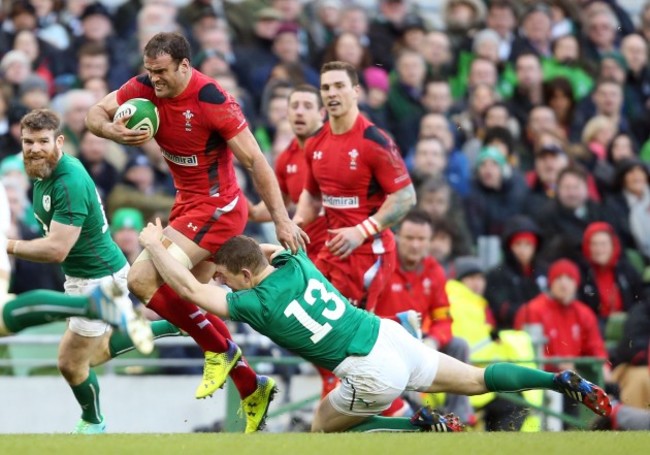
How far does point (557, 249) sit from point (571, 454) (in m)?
6.90

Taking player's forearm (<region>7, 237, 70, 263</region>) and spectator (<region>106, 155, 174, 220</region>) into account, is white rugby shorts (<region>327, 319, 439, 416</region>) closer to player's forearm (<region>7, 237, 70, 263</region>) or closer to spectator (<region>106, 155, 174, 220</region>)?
player's forearm (<region>7, 237, 70, 263</region>)

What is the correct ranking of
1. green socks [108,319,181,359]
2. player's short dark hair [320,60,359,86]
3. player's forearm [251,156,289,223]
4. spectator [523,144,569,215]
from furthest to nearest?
spectator [523,144,569,215]
player's short dark hair [320,60,359,86]
green socks [108,319,181,359]
player's forearm [251,156,289,223]

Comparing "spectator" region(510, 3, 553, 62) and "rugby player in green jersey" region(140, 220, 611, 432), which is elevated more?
"spectator" region(510, 3, 553, 62)

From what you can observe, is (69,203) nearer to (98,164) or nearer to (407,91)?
(98,164)

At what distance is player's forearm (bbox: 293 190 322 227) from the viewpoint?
1266 cm

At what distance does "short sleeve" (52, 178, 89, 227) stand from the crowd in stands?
10.0ft

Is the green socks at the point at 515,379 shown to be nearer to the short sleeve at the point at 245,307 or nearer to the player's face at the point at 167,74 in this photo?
the short sleeve at the point at 245,307

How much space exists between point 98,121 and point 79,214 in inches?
27.8

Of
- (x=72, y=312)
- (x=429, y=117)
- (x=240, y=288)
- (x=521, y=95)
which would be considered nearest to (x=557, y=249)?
(x=429, y=117)

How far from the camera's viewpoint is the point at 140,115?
34.7ft

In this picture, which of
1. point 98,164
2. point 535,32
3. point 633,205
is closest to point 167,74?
point 98,164

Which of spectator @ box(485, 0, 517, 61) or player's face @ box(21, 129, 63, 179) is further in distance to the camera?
spectator @ box(485, 0, 517, 61)

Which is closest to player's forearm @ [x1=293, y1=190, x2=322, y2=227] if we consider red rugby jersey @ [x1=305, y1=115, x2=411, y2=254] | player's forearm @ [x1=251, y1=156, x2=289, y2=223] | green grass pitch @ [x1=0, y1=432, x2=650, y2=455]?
red rugby jersey @ [x1=305, y1=115, x2=411, y2=254]

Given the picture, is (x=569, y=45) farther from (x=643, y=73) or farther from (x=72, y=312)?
(x=72, y=312)
